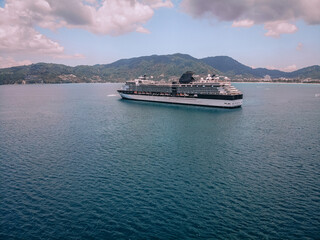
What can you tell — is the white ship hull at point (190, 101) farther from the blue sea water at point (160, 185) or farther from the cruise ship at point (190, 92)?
the blue sea water at point (160, 185)

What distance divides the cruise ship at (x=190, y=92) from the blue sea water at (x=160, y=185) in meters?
41.9

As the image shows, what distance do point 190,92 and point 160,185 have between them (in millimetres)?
85310

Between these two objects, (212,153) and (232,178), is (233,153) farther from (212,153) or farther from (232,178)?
(232,178)

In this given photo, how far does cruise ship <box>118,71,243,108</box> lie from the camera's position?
311 feet

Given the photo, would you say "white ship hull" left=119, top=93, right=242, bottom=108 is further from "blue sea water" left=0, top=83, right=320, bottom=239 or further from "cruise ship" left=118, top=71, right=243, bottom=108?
"blue sea water" left=0, top=83, right=320, bottom=239

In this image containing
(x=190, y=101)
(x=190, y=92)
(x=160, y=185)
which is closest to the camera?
(x=160, y=185)

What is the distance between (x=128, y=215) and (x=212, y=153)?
22879 millimetres

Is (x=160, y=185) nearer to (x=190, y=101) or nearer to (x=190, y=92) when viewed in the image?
Result: (x=190, y=101)

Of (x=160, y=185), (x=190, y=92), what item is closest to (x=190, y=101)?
(x=190, y=92)

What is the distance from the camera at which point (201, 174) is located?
31469mm

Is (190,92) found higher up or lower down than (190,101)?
higher up

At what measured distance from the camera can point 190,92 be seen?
10900cm

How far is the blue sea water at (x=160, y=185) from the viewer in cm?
2023

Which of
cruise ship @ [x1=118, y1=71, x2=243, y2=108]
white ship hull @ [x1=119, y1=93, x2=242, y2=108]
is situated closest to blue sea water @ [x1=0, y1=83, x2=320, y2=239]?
white ship hull @ [x1=119, y1=93, x2=242, y2=108]
